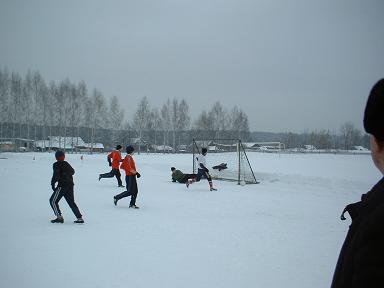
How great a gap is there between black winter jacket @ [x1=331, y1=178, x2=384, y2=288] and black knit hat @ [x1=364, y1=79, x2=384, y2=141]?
216mm

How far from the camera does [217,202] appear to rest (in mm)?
11742

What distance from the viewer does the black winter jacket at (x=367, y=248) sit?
1139 millimetres

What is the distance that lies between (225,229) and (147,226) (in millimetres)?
1804

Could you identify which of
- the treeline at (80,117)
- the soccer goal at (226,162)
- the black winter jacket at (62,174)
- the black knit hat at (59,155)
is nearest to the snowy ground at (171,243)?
the black winter jacket at (62,174)

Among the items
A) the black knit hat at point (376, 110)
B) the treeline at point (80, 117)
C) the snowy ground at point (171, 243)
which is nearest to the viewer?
the black knit hat at point (376, 110)

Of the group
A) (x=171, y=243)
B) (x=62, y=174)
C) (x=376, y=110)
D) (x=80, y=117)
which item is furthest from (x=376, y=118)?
(x=80, y=117)

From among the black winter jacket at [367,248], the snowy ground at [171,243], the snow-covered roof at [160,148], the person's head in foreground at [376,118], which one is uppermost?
the person's head in foreground at [376,118]

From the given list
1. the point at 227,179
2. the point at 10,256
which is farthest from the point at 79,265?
the point at 227,179

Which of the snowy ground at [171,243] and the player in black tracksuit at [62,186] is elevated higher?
the player in black tracksuit at [62,186]

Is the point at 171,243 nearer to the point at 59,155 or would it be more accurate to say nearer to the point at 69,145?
the point at 59,155

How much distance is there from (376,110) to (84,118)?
218 ft

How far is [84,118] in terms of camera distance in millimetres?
63969

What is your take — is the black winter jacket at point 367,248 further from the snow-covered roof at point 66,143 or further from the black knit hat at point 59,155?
the snow-covered roof at point 66,143

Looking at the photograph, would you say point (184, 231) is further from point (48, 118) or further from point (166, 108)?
point (166, 108)
